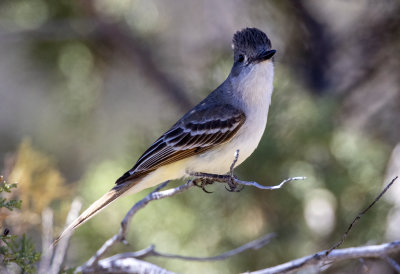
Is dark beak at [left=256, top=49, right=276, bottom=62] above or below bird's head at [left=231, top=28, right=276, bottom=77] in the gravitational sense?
below

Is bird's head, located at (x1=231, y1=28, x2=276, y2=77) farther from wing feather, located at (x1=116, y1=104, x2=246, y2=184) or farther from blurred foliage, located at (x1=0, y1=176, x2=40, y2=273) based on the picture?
blurred foliage, located at (x1=0, y1=176, x2=40, y2=273)

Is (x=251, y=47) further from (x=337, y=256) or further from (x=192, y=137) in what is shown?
(x=337, y=256)

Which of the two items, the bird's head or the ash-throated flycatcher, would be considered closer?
the ash-throated flycatcher

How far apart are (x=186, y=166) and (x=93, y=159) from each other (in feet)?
6.42

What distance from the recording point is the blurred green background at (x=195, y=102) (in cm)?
299

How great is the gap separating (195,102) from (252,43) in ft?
2.43

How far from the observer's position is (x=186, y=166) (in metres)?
2.95

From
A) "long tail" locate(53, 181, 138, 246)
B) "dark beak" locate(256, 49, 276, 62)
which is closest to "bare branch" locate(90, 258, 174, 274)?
"long tail" locate(53, 181, 138, 246)

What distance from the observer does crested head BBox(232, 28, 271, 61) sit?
3.11 m

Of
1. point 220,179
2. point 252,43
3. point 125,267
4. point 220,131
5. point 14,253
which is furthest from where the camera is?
point 252,43

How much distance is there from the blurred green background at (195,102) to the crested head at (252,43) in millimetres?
331

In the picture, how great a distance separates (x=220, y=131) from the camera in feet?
9.78

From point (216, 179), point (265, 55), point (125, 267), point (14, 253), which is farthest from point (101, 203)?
point (265, 55)

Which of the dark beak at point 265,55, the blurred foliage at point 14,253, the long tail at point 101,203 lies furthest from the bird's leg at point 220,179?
the blurred foliage at point 14,253
